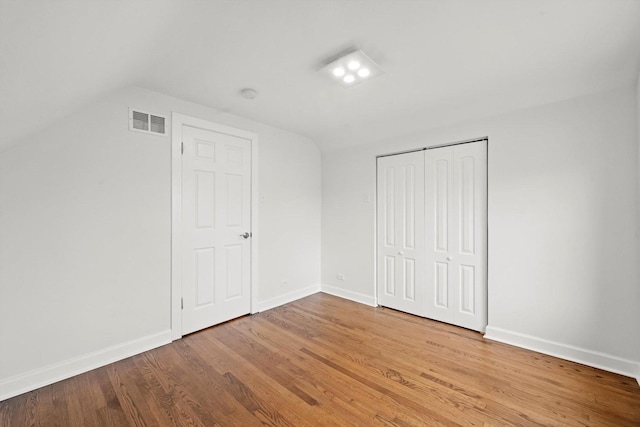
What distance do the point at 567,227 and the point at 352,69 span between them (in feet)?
7.63

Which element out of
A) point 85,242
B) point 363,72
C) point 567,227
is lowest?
point 85,242

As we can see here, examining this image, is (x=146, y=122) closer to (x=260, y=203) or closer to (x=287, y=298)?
(x=260, y=203)

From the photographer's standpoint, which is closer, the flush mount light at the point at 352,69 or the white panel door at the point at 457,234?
the flush mount light at the point at 352,69

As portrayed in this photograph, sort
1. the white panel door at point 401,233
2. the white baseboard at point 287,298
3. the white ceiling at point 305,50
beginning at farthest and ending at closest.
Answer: the white baseboard at point 287,298, the white panel door at point 401,233, the white ceiling at point 305,50

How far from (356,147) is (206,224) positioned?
231cm

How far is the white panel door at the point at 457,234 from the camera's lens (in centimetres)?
283

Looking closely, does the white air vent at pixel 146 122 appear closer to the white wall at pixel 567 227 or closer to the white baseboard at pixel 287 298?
the white baseboard at pixel 287 298

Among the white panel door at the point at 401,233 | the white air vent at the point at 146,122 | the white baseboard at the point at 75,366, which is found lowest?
the white baseboard at the point at 75,366

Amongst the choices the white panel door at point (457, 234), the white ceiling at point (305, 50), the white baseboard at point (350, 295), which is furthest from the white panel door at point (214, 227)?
the white panel door at point (457, 234)

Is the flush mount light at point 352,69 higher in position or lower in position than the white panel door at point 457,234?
higher

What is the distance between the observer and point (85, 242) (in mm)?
2180

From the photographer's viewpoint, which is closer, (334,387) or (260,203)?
(334,387)

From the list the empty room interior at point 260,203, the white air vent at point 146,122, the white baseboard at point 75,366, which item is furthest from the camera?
the white air vent at point 146,122

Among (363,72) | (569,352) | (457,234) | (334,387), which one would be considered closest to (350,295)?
(457,234)
